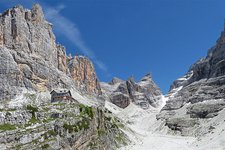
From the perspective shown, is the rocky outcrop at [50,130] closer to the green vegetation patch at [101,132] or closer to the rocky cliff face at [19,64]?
the green vegetation patch at [101,132]

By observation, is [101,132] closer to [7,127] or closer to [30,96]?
[7,127]

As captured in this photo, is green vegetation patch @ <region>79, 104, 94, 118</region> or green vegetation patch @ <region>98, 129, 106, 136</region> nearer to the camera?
green vegetation patch @ <region>98, 129, 106, 136</region>

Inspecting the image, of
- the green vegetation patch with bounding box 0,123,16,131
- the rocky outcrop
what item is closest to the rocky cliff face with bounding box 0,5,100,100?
the rocky outcrop

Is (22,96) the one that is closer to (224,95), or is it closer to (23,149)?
(224,95)

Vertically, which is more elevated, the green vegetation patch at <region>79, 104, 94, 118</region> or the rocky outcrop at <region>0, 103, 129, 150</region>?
the green vegetation patch at <region>79, 104, 94, 118</region>

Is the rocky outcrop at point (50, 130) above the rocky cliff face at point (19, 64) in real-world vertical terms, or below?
below

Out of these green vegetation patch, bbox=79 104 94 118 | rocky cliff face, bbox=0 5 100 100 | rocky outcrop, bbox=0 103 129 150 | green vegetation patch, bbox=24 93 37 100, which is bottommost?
rocky outcrop, bbox=0 103 129 150

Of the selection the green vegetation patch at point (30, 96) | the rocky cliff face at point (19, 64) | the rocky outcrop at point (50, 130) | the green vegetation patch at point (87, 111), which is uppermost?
the rocky cliff face at point (19, 64)

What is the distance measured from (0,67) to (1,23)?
112ft

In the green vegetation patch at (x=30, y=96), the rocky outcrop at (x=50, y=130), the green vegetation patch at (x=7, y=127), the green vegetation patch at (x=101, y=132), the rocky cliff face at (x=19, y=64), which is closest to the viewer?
the rocky outcrop at (x=50, y=130)

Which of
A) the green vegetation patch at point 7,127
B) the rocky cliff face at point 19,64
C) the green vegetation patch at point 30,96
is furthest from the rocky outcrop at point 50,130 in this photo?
the rocky cliff face at point 19,64

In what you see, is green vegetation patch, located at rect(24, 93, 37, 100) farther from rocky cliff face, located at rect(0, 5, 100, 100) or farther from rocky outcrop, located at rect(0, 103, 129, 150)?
rocky outcrop, located at rect(0, 103, 129, 150)

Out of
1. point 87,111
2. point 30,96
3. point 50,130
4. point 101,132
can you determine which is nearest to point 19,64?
point 30,96

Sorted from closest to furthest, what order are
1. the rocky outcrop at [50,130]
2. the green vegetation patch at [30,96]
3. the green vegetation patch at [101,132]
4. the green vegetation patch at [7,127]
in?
the rocky outcrop at [50,130]
the green vegetation patch at [7,127]
the green vegetation patch at [101,132]
the green vegetation patch at [30,96]
